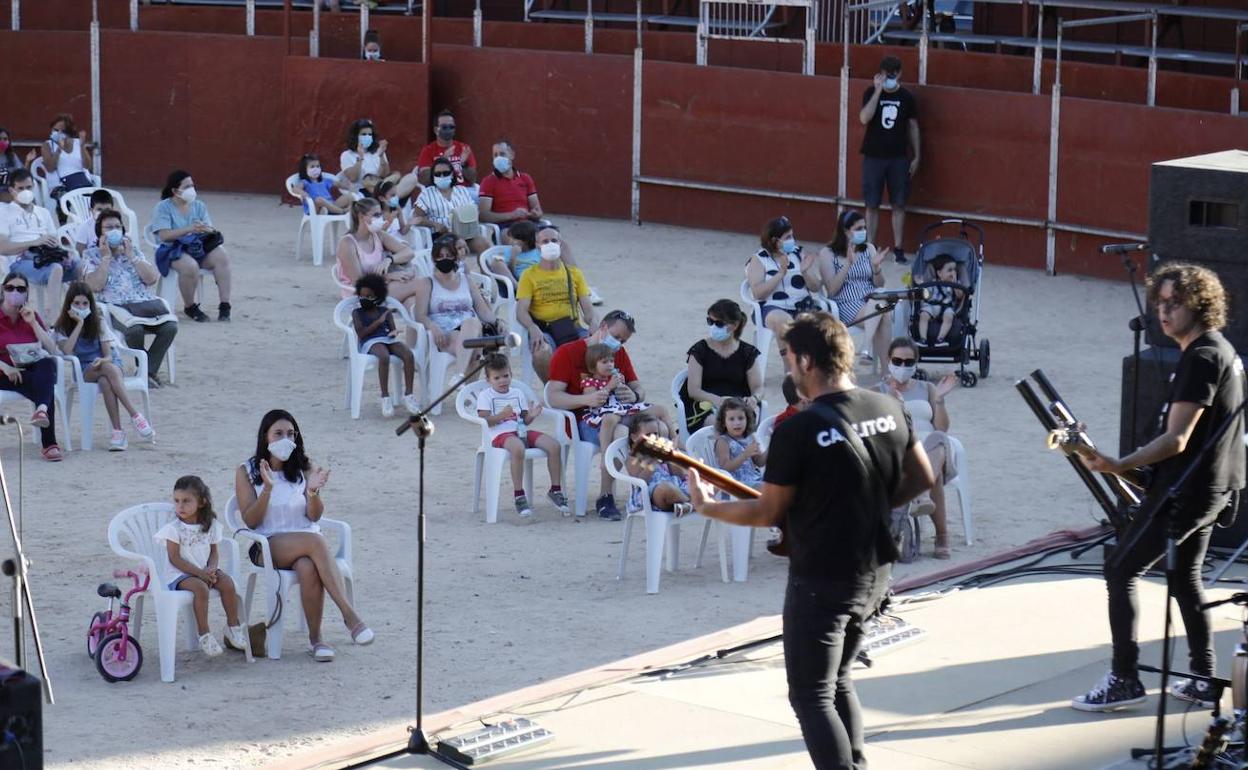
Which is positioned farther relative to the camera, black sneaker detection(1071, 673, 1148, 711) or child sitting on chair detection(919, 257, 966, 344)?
child sitting on chair detection(919, 257, 966, 344)

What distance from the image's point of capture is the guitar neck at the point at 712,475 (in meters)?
6.23

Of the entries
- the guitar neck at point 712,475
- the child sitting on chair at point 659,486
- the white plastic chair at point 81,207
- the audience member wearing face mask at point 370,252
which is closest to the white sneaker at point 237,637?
the child sitting on chair at point 659,486

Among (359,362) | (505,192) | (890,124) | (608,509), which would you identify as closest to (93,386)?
(359,362)

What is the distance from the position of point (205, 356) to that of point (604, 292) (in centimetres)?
441

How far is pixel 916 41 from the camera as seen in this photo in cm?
2486

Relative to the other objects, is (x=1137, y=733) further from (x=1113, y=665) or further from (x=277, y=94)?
(x=277, y=94)

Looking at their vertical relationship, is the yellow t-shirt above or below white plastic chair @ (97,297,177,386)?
above

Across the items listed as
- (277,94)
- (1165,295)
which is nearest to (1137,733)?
(1165,295)

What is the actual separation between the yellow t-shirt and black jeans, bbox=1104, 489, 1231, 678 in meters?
7.30

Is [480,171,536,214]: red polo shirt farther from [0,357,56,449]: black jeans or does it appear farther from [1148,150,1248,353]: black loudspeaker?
[1148,150,1248,353]: black loudspeaker

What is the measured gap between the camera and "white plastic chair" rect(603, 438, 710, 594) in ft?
35.9

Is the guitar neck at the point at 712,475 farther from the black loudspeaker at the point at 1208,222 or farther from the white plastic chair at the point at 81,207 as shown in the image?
the white plastic chair at the point at 81,207

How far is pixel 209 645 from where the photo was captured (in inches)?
382

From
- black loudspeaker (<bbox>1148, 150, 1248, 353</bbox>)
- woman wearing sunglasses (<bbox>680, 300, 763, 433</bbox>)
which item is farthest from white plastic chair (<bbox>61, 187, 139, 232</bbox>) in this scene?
black loudspeaker (<bbox>1148, 150, 1248, 353</bbox>)
